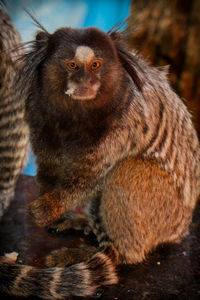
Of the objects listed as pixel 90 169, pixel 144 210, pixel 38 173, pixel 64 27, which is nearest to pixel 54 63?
pixel 64 27

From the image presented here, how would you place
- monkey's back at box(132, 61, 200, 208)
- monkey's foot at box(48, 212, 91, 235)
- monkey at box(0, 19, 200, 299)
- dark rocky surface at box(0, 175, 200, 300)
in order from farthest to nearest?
monkey's foot at box(48, 212, 91, 235) < monkey's back at box(132, 61, 200, 208) < dark rocky surface at box(0, 175, 200, 300) < monkey at box(0, 19, 200, 299)

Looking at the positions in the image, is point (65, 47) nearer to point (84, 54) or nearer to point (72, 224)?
point (84, 54)

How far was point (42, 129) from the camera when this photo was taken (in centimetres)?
203

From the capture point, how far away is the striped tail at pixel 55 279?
1847 mm

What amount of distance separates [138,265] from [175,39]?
1.47 m

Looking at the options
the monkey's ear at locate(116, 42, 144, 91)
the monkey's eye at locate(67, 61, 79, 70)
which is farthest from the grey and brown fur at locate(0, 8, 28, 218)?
the monkey's ear at locate(116, 42, 144, 91)

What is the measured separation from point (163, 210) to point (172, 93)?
65 centimetres

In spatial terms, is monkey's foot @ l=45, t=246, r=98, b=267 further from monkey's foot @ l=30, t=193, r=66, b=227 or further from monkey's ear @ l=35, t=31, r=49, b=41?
monkey's ear @ l=35, t=31, r=49, b=41

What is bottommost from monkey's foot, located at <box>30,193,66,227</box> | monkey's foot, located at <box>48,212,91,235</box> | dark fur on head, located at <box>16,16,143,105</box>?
monkey's foot, located at <box>48,212,91,235</box>

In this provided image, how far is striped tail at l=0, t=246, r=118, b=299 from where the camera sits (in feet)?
6.06

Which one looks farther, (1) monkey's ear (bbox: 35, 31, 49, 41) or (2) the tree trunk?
(2) the tree trunk

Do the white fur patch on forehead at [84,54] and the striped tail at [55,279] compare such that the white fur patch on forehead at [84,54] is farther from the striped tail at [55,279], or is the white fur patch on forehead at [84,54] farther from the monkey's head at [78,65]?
the striped tail at [55,279]

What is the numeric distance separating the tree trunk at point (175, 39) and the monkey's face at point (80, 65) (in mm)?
835

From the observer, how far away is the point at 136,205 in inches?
79.9
